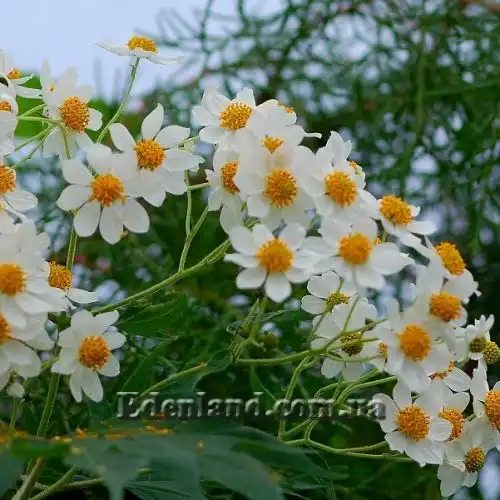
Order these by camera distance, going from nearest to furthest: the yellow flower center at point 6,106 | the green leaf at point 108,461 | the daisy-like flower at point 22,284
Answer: the green leaf at point 108,461, the daisy-like flower at point 22,284, the yellow flower center at point 6,106

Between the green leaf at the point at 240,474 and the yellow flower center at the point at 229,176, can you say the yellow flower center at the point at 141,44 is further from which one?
the green leaf at the point at 240,474

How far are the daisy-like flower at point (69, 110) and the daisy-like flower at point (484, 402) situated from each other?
31 centimetres

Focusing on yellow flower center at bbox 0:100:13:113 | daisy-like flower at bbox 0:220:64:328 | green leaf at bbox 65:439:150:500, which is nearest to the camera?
green leaf at bbox 65:439:150:500

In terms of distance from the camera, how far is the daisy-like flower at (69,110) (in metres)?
0.66

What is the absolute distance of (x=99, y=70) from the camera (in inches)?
48.1

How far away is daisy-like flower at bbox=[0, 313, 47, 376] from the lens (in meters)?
0.54

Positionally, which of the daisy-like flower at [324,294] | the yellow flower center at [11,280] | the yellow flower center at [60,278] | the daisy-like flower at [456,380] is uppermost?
the yellow flower center at [60,278]

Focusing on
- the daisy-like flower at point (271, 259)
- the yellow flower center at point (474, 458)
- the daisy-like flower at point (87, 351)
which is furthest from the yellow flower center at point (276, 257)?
the yellow flower center at point (474, 458)

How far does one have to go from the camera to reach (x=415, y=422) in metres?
0.61

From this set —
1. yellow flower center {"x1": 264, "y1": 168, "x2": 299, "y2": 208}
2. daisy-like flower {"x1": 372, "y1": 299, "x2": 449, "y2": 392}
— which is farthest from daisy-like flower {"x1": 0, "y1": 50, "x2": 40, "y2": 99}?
daisy-like flower {"x1": 372, "y1": 299, "x2": 449, "y2": 392}

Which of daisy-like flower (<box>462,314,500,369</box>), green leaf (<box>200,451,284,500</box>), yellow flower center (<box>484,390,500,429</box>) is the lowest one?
green leaf (<box>200,451,284,500</box>)

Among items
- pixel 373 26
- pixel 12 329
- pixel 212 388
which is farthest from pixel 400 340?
pixel 373 26

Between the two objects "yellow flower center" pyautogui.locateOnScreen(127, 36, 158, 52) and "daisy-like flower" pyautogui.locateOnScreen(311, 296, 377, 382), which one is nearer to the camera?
"daisy-like flower" pyautogui.locateOnScreen(311, 296, 377, 382)

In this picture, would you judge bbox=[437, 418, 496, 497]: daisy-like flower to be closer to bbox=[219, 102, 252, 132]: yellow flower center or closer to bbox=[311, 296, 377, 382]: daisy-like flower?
bbox=[311, 296, 377, 382]: daisy-like flower
